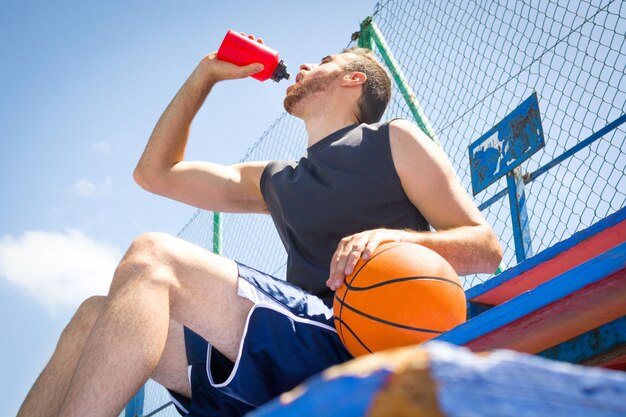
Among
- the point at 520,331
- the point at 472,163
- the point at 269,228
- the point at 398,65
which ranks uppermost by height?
the point at 398,65

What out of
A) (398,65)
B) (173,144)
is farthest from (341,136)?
(398,65)

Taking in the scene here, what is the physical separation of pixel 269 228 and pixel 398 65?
1249mm

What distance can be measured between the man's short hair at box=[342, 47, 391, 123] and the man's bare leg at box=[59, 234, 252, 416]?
1324 millimetres

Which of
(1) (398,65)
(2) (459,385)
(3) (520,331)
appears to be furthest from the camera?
(1) (398,65)

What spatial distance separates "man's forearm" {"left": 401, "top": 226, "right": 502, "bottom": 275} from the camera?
175 cm

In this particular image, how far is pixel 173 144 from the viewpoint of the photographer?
267cm

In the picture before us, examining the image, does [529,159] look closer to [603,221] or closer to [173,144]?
[603,221]

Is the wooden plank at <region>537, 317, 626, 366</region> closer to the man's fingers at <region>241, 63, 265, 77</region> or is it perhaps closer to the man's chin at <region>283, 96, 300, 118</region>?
the man's chin at <region>283, 96, 300, 118</region>

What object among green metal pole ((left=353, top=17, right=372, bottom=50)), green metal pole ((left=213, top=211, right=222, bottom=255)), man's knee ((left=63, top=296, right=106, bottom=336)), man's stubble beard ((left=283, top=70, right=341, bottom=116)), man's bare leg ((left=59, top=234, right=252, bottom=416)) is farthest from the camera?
green metal pole ((left=213, top=211, right=222, bottom=255))

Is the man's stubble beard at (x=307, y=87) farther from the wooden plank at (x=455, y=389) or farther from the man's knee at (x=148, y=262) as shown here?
the wooden plank at (x=455, y=389)

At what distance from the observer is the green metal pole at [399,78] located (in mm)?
3217

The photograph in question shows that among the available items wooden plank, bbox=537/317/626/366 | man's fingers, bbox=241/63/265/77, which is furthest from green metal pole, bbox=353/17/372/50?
wooden plank, bbox=537/317/626/366

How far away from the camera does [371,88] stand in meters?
2.81

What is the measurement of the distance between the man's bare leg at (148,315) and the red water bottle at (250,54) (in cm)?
143
